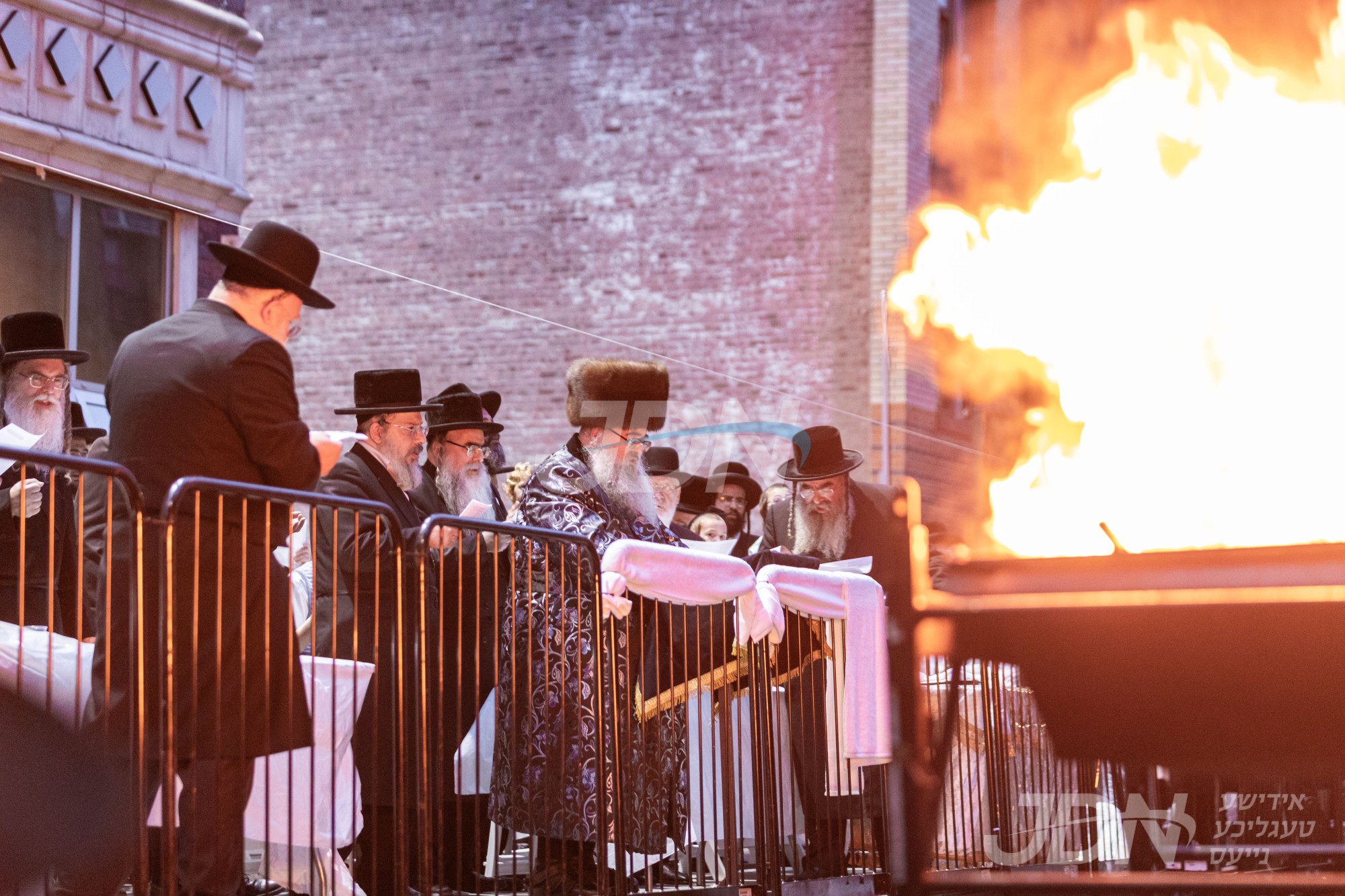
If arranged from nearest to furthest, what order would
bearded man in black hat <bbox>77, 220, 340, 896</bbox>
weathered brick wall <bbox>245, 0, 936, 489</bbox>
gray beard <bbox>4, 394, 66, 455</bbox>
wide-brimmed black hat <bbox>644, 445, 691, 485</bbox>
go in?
bearded man in black hat <bbox>77, 220, 340, 896</bbox> → gray beard <bbox>4, 394, 66, 455</bbox> → wide-brimmed black hat <bbox>644, 445, 691, 485</bbox> → weathered brick wall <bbox>245, 0, 936, 489</bbox>

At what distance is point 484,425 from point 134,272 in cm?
452

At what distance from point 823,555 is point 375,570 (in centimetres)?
393

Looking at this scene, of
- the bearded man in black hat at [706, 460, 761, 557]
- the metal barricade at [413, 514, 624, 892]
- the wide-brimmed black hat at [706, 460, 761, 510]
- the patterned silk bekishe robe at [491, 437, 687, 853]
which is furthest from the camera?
the wide-brimmed black hat at [706, 460, 761, 510]

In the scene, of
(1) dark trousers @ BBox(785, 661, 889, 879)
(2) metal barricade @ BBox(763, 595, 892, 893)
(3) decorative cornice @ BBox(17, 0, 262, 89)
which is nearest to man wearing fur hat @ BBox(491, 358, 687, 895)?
(2) metal barricade @ BBox(763, 595, 892, 893)

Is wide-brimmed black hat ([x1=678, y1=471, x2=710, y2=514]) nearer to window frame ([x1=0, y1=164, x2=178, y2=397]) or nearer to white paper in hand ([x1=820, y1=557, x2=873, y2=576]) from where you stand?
white paper in hand ([x1=820, y1=557, x2=873, y2=576])

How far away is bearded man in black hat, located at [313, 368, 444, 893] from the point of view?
16.8ft

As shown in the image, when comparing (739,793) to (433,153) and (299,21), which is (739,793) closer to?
(433,153)

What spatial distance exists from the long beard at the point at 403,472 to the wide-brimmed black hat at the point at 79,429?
1.47 meters

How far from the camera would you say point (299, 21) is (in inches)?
738

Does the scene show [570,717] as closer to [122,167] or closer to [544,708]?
[544,708]

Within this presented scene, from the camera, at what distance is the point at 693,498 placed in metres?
11.4

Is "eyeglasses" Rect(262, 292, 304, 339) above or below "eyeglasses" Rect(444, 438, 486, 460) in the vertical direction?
above

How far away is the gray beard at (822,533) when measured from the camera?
28.6 ft
